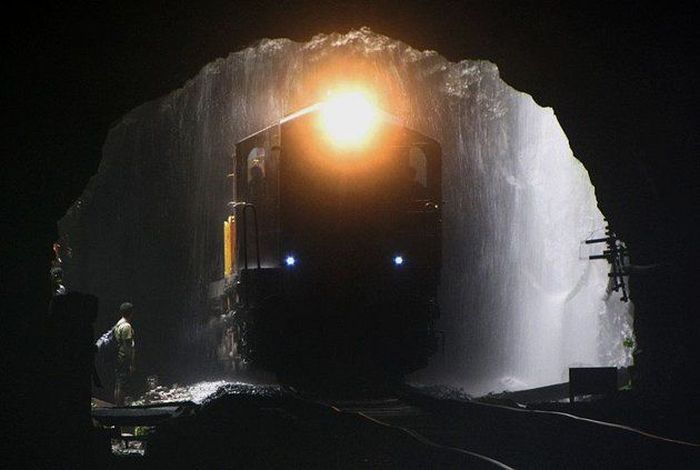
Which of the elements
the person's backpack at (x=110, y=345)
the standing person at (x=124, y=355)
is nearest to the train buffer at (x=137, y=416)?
the standing person at (x=124, y=355)

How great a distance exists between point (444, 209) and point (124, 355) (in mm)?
16573

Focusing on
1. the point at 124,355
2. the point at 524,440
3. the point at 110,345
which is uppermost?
the point at 110,345

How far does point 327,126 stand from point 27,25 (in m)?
6.95

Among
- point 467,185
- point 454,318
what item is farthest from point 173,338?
point 467,185

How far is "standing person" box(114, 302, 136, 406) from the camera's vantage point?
1327 centimetres

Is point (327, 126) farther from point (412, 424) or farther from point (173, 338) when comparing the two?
point (173, 338)

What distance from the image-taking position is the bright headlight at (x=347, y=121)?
1398 centimetres

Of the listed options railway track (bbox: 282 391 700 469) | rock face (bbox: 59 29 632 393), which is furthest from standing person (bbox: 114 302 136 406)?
rock face (bbox: 59 29 632 393)

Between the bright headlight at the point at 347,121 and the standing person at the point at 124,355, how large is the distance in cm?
411

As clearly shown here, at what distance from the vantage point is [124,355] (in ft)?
44.2

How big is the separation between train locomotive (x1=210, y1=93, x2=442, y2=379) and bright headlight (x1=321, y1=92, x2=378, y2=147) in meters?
0.02

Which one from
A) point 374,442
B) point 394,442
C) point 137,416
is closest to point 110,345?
point 137,416

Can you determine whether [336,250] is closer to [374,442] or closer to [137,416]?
[137,416]

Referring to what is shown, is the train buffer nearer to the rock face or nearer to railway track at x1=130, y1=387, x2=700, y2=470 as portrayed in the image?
railway track at x1=130, y1=387, x2=700, y2=470
